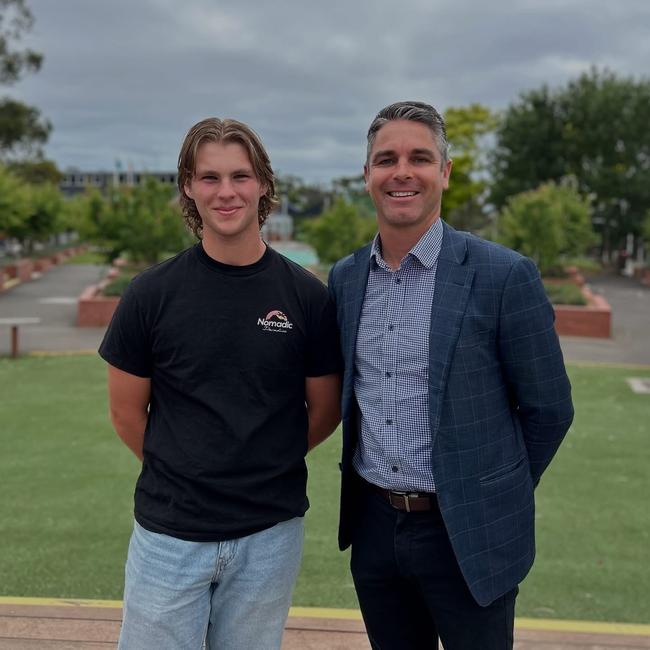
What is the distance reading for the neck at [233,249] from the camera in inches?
96.7

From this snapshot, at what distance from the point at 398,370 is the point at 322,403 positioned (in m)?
0.30

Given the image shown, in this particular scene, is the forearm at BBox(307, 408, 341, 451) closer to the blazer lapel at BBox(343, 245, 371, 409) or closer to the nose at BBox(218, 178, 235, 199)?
the blazer lapel at BBox(343, 245, 371, 409)

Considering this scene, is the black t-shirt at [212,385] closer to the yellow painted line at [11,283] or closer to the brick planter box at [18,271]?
the yellow painted line at [11,283]

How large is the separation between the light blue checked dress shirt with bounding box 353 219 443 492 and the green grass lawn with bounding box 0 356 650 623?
210 centimetres

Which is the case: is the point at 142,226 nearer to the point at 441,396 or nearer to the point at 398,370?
the point at 398,370

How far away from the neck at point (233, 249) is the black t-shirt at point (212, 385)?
20 mm

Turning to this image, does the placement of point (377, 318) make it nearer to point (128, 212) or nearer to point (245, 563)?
point (245, 563)

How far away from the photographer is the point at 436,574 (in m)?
2.52

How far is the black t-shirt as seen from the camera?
239 centimetres

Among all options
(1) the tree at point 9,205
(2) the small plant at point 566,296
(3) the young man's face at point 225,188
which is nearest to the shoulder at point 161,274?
(3) the young man's face at point 225,188

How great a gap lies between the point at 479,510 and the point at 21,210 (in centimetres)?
2917

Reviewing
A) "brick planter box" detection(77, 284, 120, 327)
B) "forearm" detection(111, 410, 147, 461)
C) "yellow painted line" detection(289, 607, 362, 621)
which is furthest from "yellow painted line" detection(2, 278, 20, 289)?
"forearm" detection(111, 410, 147, 461)

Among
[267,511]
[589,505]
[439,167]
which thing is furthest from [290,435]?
[589,505]

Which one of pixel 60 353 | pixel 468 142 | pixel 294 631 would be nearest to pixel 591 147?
pixel 468 142
